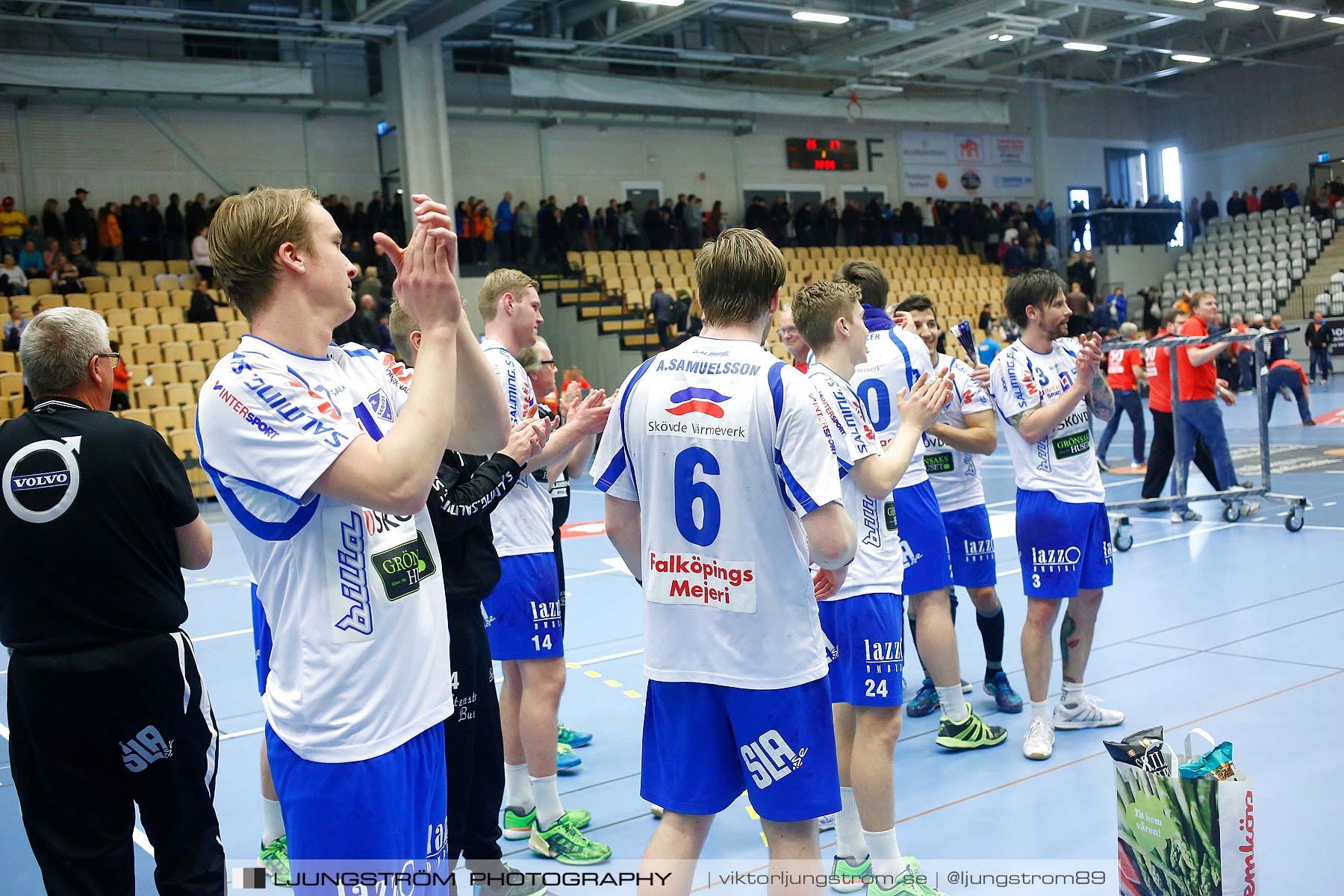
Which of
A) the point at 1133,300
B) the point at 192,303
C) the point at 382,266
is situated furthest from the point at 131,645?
the point at 1133,300

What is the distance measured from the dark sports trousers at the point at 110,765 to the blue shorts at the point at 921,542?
283 centimetres

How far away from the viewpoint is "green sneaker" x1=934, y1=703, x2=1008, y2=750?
15.1 ft

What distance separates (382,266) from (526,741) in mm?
17801

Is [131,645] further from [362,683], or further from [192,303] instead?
[192,303]

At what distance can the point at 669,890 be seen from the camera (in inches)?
97.4

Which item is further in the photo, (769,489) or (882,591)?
(882,591)

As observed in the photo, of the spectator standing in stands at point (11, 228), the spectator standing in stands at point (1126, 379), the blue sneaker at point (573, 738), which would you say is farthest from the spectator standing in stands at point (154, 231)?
the blue sneaker at point (573, 738)

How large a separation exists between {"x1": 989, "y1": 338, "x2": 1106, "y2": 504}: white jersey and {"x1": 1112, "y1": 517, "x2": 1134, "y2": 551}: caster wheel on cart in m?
4.02

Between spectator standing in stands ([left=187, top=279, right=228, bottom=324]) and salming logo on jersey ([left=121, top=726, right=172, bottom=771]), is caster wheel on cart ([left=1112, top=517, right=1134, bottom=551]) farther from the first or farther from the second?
spectator standing in stands ([left=187, top=279, right=228, bottom=324])

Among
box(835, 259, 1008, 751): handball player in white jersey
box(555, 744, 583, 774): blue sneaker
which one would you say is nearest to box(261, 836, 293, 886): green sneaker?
box(555, 744, 583, 774): blue sneaker

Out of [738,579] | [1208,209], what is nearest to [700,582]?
[738,579]

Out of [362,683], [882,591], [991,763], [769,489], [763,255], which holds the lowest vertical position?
[991,763]

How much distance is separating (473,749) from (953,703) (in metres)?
2.41

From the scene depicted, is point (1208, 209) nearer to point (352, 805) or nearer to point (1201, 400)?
point (1201, 400)
